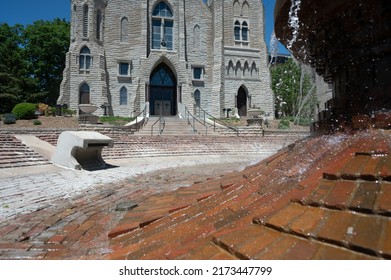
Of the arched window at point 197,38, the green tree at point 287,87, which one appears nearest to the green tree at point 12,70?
the arched window at point 197,38

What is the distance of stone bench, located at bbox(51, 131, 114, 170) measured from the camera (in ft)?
30.7

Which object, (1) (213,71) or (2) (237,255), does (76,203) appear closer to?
(2) (237,255)

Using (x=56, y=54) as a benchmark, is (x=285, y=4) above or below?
below

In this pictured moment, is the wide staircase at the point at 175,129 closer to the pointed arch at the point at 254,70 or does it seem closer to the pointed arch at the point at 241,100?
the pointed arch at the point at 241,100

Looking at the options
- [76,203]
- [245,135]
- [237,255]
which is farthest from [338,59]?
[245,135]

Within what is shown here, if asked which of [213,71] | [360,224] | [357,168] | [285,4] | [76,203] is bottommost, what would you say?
[76,203]

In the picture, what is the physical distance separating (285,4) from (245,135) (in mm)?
19334

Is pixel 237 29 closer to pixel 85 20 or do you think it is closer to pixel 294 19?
pixel 85 20

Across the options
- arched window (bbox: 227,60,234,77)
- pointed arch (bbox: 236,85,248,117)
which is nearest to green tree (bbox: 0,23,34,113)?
arched window (bbox: 227,60,234,77)

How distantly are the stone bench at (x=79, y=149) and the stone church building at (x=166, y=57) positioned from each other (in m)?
21.3

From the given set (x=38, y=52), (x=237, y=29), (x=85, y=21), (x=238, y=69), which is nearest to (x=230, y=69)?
(x=238, y=69)

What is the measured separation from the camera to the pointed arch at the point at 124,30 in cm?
3340

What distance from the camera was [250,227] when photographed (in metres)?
1.87

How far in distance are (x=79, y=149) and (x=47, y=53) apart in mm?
38848
